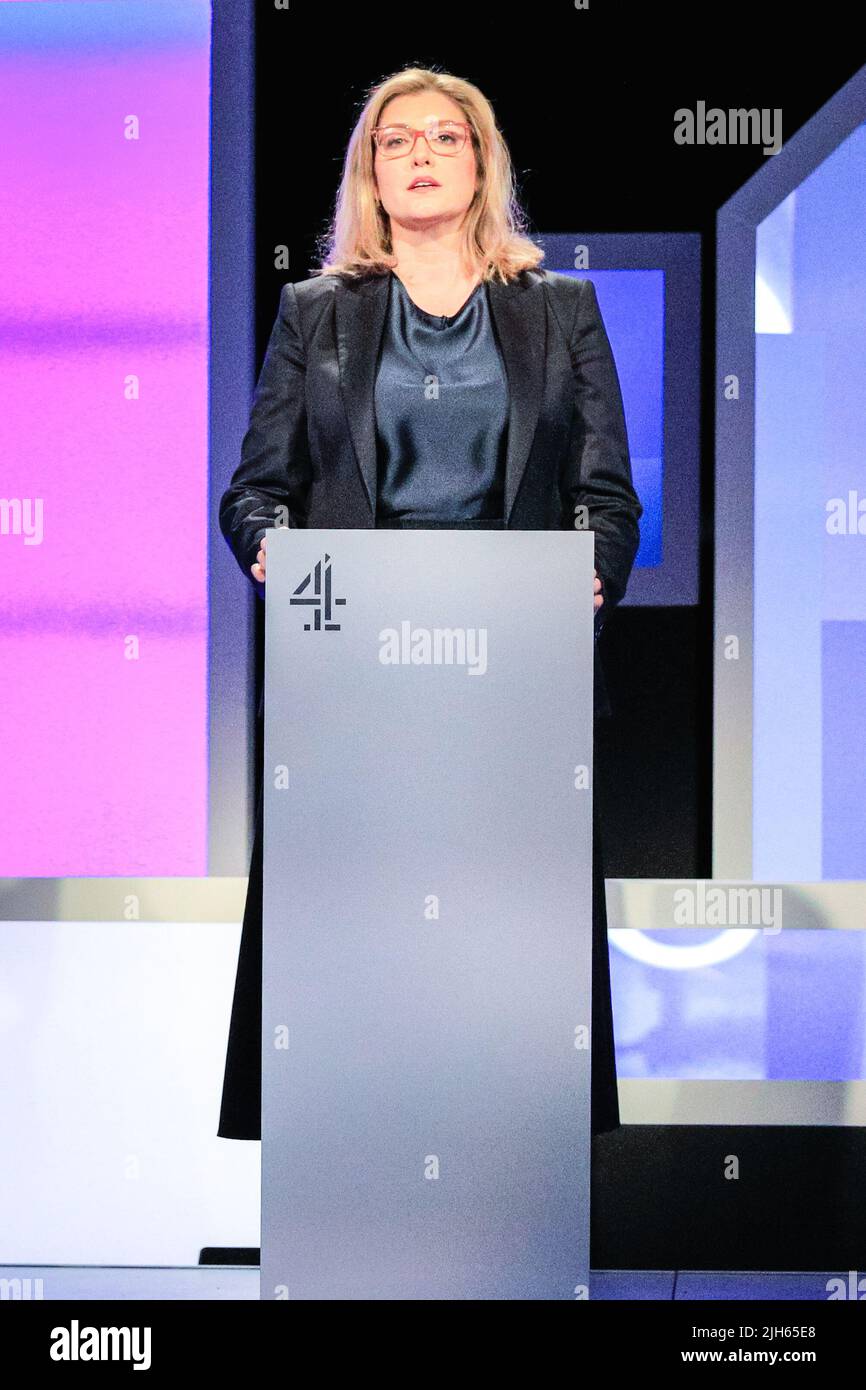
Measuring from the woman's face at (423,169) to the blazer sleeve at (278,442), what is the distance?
0.24 metres

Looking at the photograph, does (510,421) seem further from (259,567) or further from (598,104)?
(598,104)

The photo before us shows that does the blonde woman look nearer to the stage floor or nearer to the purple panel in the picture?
the stage floor

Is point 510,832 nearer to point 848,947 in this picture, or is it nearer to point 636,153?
point 848,947

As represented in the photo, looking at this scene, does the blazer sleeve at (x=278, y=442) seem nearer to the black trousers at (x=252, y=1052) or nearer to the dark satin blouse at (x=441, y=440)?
the dark satin blouse at (x=441, y=440)

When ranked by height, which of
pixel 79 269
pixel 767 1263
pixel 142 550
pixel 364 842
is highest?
pixel 79 269

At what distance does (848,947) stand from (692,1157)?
0.52m

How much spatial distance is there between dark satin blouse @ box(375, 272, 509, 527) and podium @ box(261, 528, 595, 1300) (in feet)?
1.18

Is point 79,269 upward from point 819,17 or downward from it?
downward

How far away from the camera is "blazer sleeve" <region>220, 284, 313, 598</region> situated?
2.24 metres

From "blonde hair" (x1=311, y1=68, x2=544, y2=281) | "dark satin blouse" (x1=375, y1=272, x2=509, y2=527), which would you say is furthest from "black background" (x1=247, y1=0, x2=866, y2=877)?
"dark satin blouse" (x1=375, y1=272, x2=509, y2=527)

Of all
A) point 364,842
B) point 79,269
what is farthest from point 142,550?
point 364,842

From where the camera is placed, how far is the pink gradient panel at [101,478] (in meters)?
2.79

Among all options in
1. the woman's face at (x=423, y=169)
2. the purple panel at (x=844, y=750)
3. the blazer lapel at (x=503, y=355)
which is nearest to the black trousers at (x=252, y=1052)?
the blazer lapel at (x=503, y=355)

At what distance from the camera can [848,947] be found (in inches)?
110
